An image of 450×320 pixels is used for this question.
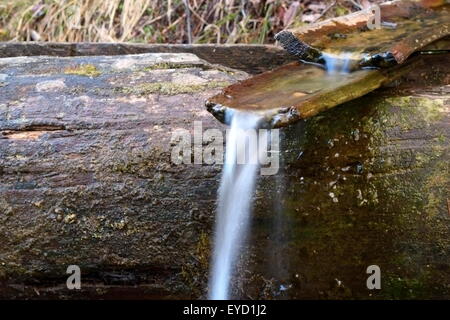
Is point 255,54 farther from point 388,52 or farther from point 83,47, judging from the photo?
point 388,52

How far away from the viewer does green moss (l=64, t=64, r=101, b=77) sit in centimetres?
199

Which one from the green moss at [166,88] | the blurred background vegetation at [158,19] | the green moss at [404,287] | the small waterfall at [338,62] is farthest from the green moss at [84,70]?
the blurred background vegetation at [158,19]

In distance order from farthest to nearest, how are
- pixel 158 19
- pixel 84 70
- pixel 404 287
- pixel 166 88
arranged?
pixel 158 19, pixel 84 70, pixel 166 88, pixel 404 287

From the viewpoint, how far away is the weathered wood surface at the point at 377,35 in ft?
5.66

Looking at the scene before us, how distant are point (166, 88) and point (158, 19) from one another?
268 cm

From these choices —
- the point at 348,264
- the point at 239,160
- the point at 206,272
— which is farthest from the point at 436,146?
the point at 206,272

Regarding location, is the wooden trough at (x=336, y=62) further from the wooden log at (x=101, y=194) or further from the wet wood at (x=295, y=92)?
the wooden log at (x=101, y=194)

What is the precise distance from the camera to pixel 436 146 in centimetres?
171

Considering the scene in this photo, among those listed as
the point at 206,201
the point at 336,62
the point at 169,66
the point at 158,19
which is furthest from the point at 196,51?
the point at 158,19

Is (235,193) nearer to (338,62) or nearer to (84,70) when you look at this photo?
(338,62)

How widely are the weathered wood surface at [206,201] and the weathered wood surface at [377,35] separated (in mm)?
150

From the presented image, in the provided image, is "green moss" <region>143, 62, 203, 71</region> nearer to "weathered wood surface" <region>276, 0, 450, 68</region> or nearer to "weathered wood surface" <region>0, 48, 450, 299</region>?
"weathered wood surface" <region>0, 48, 450, 299</region>

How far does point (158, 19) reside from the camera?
442cm

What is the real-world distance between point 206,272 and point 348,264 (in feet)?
1.51
